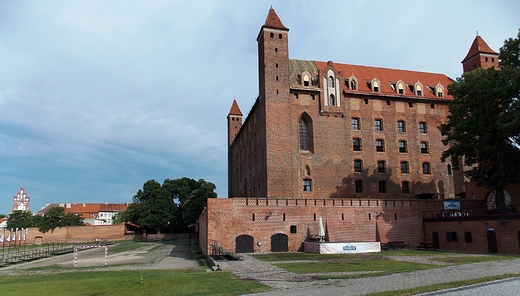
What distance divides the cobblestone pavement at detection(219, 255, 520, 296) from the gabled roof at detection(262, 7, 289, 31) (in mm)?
27266

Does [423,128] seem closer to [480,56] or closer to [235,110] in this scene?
[480,56]

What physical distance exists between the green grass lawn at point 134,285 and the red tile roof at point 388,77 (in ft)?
95.2

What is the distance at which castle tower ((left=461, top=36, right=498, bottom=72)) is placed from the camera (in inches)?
1750

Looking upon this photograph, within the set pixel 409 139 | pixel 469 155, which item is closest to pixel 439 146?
pixel 409 139

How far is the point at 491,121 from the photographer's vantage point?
3002cm

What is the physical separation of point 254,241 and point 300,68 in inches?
770

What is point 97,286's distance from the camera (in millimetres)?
16375

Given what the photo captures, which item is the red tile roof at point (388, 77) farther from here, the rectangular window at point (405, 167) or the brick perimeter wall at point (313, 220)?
the brick perimeter wall at point (313, 220)

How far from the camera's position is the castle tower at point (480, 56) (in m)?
44.4

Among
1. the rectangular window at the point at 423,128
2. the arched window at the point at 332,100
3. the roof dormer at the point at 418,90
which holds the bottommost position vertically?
the rectangular window at the point at 423,128

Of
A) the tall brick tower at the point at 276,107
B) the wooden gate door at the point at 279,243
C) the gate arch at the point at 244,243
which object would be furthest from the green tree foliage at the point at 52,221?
the wooden gate door at the point at 279,243

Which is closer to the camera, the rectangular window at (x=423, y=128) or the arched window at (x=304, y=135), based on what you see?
the arched window at (x=304, y=135)

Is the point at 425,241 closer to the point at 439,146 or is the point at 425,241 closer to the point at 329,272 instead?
the point at 439,146

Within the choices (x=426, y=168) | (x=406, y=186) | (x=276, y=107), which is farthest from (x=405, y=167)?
(x=276, y=107)
